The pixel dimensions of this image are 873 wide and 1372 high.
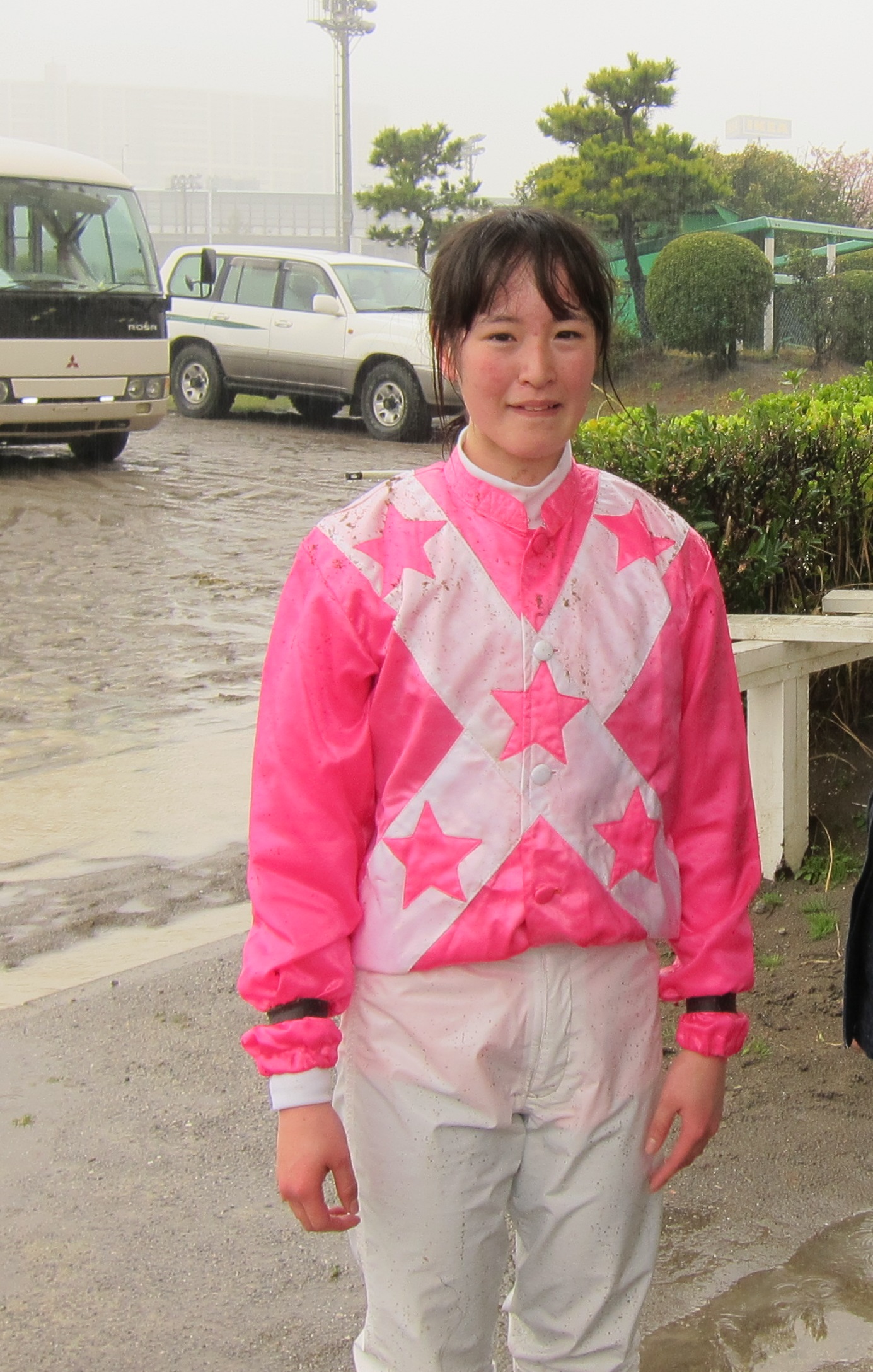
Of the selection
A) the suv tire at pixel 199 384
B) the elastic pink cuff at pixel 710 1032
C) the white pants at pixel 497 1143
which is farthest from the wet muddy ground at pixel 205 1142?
the suv tire at pixel 199 384

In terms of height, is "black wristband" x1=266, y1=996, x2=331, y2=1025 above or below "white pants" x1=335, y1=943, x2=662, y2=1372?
above

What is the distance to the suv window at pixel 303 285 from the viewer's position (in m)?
16.3

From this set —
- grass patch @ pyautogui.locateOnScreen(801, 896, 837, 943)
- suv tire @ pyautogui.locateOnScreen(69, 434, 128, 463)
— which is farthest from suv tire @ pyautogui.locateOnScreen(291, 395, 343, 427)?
grass patch @ pyautogui.locateOnScreen(801, 896, 837, 943)

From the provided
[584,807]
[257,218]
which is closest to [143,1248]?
[584,807]

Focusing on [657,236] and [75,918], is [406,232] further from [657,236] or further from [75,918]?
[75,918]

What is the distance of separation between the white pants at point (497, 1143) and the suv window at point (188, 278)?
52.4 feet

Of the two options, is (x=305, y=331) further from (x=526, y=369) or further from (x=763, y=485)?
(x=526, y=369)

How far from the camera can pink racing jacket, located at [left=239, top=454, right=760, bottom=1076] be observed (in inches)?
63.5

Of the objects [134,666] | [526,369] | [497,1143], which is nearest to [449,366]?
[526,369]

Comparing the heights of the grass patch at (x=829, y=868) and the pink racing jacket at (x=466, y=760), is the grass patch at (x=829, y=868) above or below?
below

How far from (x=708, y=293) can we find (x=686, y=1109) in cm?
2109

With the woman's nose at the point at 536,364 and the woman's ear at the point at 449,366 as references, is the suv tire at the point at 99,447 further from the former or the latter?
the woman's nose at the point at 536,364

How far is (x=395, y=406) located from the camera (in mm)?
15688

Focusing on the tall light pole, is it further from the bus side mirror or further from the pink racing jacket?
the pink racing jacket
